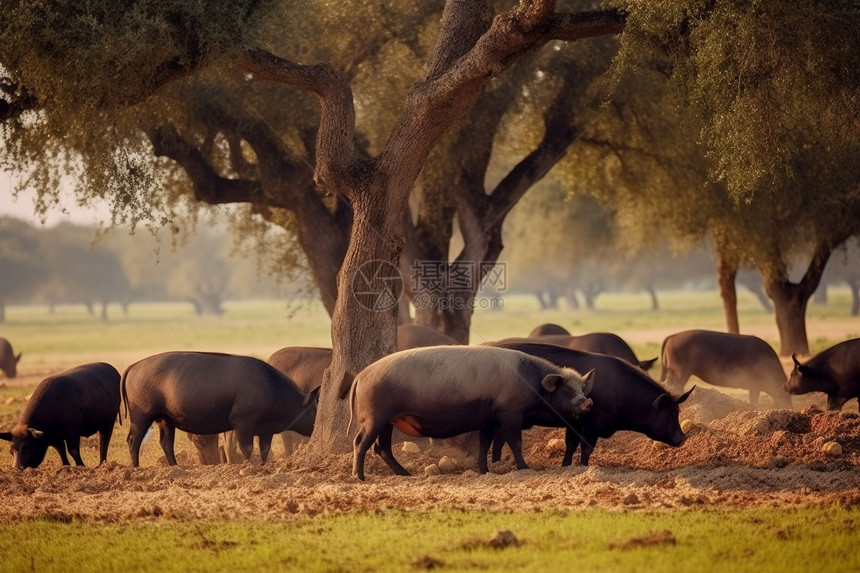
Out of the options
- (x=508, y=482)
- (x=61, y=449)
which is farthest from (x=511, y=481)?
(x=61, y=449)

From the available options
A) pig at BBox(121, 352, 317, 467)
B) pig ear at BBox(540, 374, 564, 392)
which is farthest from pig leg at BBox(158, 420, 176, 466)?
pig ear at BBox(540, 374, 564, 392)

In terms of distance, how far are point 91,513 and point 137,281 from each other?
104 m

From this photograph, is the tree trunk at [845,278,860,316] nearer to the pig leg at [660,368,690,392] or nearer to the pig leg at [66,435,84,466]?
the pig leg at [660,368,690,392]

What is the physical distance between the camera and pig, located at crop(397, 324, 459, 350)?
16.9 m

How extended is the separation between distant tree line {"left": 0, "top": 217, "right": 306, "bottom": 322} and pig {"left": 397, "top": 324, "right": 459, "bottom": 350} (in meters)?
72.8

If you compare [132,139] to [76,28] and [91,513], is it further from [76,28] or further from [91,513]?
[91,513]

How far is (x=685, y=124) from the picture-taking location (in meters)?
17.2

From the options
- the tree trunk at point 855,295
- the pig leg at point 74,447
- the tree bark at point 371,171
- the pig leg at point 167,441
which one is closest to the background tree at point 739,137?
the tree bark at point 371,171

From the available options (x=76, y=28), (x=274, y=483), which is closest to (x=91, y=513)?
(x=274, y=483)

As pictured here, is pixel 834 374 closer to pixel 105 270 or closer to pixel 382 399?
pixel 382 399

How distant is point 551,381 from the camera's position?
11.9 meters

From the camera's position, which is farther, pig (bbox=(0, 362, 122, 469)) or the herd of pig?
pig (bbox=(0, 362, 122, 469))

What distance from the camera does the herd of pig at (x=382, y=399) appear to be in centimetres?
1183

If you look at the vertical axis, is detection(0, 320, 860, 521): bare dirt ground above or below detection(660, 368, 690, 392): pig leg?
below
